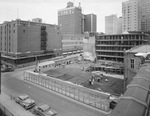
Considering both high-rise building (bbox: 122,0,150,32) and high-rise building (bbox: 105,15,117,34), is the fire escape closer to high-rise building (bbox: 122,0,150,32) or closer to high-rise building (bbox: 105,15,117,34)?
high-rise building (bbox: 122,0,150,32)

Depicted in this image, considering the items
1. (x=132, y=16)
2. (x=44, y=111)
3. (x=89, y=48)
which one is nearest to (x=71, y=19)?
(x=132, y=16)

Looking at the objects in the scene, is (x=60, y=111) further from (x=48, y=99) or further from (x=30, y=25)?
(x=30, y=25)

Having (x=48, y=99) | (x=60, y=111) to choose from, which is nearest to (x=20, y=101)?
(x=48, y=99)

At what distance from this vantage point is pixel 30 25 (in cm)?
6250

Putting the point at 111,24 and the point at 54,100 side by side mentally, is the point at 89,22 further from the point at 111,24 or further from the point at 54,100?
the point at 54,100

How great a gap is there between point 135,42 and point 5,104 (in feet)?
161

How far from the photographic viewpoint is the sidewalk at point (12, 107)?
21219 millimetres

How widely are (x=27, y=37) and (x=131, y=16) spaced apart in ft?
307

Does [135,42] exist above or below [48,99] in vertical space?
above

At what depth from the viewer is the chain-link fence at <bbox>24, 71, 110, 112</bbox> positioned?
22828mm

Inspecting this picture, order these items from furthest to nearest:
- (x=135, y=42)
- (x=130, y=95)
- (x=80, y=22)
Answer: (x=80, y=22) → (x=135, y=42) → (x=130, y=95)

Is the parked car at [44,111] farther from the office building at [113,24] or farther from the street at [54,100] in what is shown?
the office building at [113,24]

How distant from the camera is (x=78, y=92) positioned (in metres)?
26.5

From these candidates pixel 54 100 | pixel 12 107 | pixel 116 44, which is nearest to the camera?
pixel 12 107
